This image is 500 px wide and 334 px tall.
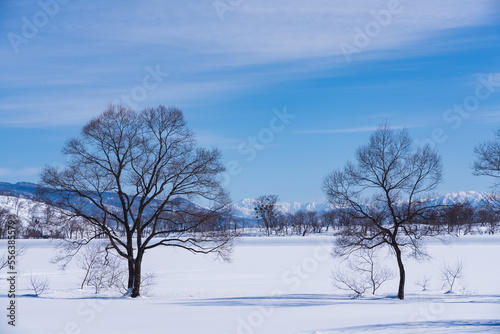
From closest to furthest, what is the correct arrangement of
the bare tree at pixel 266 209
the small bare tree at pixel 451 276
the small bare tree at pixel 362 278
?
the small bare tree at pixel 362 278 → the small bare tree at pixel 451 276 → the bare tree at pixel 266 209

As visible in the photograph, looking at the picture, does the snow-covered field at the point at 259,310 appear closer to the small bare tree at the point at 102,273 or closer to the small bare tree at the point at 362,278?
the small bare tree at the point at 362,278

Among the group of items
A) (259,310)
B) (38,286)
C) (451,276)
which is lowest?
(451,276)

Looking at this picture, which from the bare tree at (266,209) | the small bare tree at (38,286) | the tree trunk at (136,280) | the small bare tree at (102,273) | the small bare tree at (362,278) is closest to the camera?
the small bare tree at (38,286)

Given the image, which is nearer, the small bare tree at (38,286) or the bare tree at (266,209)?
the small bare tree at (38,286)

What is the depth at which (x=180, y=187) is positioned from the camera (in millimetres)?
21000

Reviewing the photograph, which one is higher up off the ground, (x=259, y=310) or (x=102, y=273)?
(x=102, y=273)

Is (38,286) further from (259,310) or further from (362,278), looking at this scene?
(362,278)

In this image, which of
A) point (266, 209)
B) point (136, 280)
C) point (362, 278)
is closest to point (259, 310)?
point (136, 280)

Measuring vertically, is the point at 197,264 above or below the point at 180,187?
below

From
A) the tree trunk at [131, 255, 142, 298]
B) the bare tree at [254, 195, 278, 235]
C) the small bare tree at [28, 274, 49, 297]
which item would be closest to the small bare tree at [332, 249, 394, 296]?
the tree trunk at [131, 255, 142, 298]

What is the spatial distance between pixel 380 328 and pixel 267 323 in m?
3.39

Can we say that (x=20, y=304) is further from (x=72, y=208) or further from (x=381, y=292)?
(x=381, y=292)

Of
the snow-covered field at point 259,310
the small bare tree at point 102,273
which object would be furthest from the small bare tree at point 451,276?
the small bare tree at point 102,273

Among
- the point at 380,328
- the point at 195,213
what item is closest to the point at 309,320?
the point at 380,328
